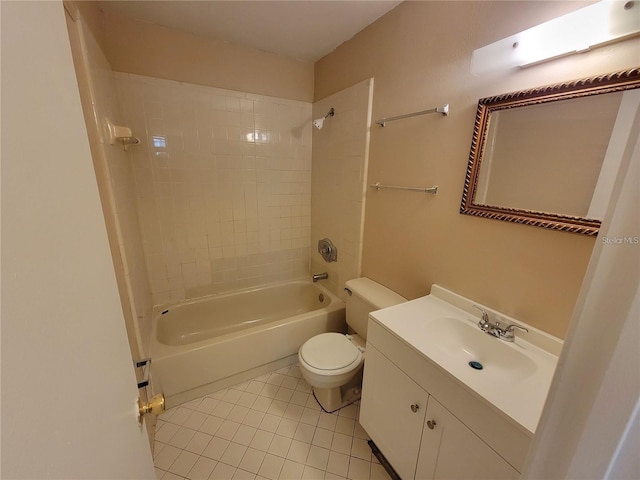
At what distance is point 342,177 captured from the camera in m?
2.02

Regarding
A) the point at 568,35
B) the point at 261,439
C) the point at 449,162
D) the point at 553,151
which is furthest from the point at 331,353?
the point at 568,35

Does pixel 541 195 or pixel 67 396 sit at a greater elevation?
pixel 541 195

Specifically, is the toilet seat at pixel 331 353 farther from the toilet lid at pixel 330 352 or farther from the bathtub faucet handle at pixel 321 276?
the bathtub faucet handle at pixel 321 276

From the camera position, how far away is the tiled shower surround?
6.12 ft

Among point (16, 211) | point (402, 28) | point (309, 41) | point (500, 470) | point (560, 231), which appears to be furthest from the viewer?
point (309, 41)

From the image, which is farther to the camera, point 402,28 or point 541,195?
point 402,28

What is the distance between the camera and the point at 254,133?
7.11 ft

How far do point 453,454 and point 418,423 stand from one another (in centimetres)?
15

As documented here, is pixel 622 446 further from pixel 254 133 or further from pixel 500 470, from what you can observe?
pixel 254 133

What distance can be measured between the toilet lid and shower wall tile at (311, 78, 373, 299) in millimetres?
531

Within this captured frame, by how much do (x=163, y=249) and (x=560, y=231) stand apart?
2407mm

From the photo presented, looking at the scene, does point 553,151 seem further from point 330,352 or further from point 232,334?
point 232,334

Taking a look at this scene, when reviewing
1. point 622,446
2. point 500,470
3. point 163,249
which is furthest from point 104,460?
point 163,249

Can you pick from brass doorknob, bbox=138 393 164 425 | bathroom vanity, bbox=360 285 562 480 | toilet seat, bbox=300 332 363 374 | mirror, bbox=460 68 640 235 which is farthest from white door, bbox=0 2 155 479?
mirror, bbox=460 68 640 235
